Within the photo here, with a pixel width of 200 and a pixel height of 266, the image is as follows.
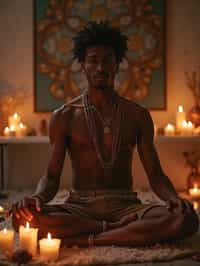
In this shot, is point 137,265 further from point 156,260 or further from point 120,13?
point 120,13

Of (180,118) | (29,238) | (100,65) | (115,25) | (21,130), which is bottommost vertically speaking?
(29,238)

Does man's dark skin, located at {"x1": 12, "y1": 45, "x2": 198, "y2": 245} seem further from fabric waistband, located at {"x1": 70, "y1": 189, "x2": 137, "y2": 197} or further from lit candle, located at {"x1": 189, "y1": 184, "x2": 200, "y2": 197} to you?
lit candle, located at {"x1": 189, "y1": 184, "x2": 200, "y2": 197}

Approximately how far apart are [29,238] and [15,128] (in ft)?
7.36

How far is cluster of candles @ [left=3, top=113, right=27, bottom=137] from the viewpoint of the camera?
4328mm

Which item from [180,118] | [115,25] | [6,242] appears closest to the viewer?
[6,242]

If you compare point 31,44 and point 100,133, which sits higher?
point 31,44

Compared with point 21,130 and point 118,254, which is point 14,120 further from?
point 118,254

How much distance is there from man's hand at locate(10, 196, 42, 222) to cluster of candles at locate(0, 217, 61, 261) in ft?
0.20

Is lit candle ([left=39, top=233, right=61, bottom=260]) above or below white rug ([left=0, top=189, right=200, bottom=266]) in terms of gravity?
above

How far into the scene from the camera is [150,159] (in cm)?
265

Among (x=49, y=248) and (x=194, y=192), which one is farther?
(x=194, y=192)

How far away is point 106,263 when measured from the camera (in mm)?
2229

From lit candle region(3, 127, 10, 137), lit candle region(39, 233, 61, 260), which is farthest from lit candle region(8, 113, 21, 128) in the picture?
lit candle region(39, 233, 61, 260)

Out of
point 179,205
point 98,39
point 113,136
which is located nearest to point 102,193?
point 113,136
